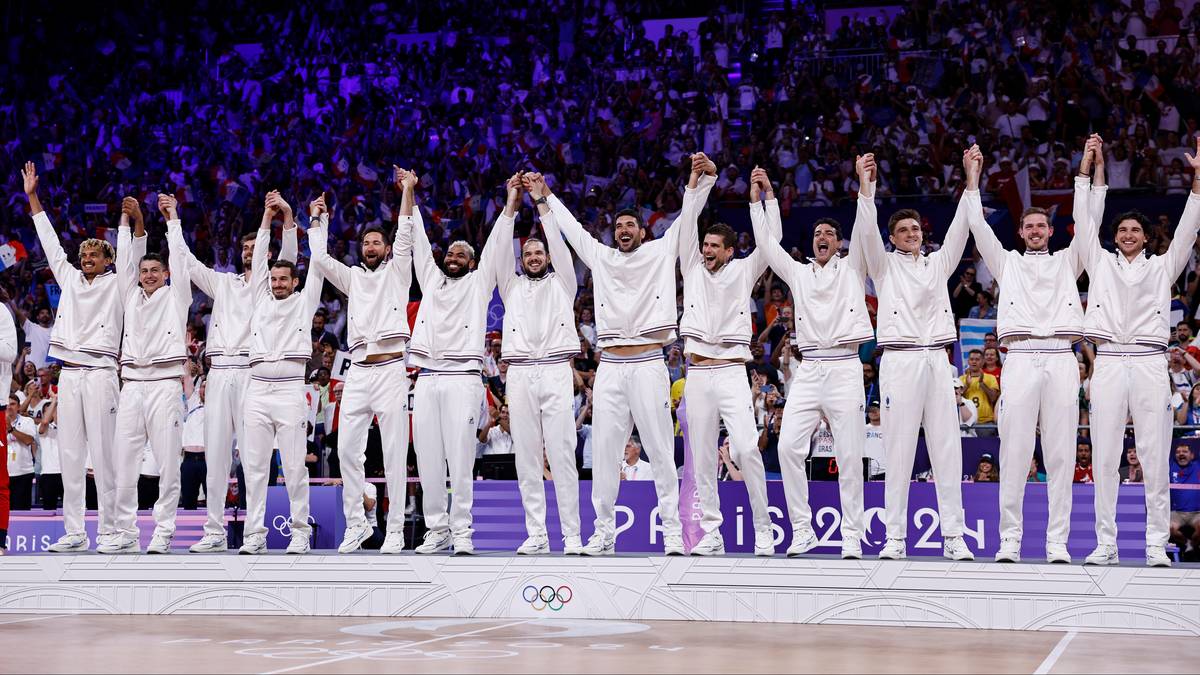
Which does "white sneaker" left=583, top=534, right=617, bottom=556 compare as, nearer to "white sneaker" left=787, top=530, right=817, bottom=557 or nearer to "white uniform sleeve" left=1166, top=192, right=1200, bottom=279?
"white sneaker" left=787, top=530, right=817, bottom=557

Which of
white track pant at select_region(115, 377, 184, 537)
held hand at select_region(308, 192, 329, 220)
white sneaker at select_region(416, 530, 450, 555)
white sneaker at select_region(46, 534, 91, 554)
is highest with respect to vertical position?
held hand at select_region(308, 192, 329, 220)

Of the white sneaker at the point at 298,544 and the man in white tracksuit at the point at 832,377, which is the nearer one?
the man in white tracksuit at the point at 832,377

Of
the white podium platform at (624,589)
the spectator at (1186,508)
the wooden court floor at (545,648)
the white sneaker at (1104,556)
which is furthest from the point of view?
the spectator at (1186,508)

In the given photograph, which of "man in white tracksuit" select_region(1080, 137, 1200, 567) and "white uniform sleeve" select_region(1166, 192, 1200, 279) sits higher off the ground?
"white uniform sleeve" select_region(1166, 192, 1200, 279)

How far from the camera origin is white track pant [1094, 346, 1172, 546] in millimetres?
9234

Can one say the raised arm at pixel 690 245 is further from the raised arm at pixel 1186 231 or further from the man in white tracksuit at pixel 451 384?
the raised arm at pixel 1186 231

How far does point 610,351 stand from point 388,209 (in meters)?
10.9

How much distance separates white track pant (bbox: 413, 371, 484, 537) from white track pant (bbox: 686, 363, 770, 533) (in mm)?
1689

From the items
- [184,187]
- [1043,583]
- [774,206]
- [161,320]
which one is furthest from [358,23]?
[1043,583]

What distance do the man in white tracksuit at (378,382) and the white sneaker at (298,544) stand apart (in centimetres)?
30

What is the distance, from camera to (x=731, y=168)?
1866cm

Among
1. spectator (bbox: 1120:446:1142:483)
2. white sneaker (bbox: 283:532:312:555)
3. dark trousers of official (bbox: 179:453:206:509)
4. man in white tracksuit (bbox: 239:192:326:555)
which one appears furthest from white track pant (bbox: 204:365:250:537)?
spectator (bbox: 1120:446:1142:483)

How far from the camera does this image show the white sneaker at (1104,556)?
9.20 metres

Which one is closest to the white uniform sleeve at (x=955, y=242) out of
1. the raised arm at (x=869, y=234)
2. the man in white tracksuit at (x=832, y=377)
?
the raised arm at (x=869, y=234)
